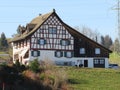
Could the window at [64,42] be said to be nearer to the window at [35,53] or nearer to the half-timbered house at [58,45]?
the half-timbered house at [58,45]

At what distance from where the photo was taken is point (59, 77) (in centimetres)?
5569

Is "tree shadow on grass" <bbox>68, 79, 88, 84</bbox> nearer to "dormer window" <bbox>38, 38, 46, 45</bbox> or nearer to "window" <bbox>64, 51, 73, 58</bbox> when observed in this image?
"dormer window" <bbox>38, 38, 46, 45</bbox>

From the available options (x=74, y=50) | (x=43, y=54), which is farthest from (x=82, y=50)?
(x=43, y=54)

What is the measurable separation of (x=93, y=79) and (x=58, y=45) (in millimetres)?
35952

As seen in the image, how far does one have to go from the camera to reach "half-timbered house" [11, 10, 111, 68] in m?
102

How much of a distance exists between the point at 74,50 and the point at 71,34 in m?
3.78

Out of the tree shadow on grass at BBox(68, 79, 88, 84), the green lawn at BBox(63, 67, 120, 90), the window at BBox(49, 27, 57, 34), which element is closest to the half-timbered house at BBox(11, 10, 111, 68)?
the window at BBox(49, 27, 57, 34)

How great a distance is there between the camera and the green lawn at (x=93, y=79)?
6041cm

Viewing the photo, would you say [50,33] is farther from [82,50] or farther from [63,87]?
[63,87]

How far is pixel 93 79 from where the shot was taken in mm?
69000

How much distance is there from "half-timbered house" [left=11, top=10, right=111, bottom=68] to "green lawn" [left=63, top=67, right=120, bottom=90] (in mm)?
25050

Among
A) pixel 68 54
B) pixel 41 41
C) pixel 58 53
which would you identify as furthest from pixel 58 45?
pixel 41 41

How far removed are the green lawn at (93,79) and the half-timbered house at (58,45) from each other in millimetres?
25050

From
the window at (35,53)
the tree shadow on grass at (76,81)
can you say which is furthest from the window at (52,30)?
the tree shadow on grass at (76,81)
